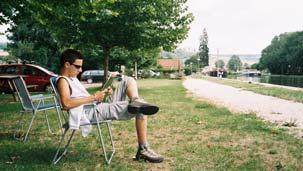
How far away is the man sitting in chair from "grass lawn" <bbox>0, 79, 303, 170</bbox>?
0.45 m

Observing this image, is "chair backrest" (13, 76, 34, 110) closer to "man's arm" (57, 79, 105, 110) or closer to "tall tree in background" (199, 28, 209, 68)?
"man's arm" (57, 79, 105, 110)

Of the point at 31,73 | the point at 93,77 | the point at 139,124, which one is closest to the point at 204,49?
the point at 93,77

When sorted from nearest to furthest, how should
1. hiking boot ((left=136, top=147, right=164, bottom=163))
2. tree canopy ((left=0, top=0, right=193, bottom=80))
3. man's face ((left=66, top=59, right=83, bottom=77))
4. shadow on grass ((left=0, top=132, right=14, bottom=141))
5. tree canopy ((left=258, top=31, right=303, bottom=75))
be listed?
hiking boot ((left=136, top=147, right=164, bottom=163))
man's face ((left=66, top=59, right=83, bottom=77))
shadow on grass ((left=0, top=132, right=14, bottom=141))
tree canopy ((left=0, top=0, right=193, bottom=80))
tree canopy ((left=258, top=31, right=303, bottom=75))

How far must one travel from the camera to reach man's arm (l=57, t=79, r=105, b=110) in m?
Answer: 5.27

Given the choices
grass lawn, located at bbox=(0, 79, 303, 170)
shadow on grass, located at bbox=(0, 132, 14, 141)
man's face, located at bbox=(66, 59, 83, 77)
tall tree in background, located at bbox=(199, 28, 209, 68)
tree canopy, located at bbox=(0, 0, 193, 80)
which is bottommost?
grass lawn, located at bbox=(0, 79, 303, 170)

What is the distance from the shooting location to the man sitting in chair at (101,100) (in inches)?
208

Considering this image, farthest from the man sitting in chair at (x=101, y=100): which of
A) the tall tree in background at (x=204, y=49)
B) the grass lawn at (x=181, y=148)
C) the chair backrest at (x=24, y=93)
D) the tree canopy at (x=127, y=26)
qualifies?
the tall tree in background at (x=204, y=49)

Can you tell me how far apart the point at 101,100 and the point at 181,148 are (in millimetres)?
1709

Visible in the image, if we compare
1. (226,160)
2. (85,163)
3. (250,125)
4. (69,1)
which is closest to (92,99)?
(85,163)

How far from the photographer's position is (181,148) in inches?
254

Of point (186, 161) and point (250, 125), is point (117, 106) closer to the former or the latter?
point (186, 161)

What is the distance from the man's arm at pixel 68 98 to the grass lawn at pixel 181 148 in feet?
2.64

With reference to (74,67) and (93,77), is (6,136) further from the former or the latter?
(93,77)

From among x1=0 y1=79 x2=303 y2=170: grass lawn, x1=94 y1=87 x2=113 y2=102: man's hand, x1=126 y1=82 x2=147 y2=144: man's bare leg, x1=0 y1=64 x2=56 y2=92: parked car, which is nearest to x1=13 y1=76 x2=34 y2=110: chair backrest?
x1=0 y1=79 x2=303 y2=170: grass lawn
